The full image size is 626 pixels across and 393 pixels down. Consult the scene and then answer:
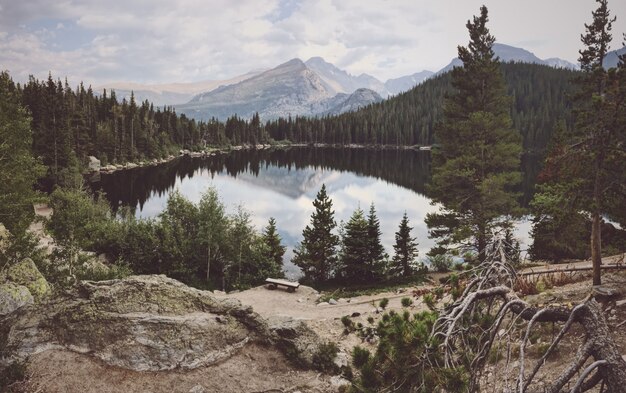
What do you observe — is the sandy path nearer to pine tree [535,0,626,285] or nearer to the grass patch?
the grass patch

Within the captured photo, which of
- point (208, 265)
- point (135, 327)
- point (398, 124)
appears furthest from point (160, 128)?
point (135, 327)

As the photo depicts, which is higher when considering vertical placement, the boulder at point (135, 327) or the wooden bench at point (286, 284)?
the boulder at point (135, 327)

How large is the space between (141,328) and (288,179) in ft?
270

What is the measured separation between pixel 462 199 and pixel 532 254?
10.9 metres

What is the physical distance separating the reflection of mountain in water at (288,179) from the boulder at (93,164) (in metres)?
29.7

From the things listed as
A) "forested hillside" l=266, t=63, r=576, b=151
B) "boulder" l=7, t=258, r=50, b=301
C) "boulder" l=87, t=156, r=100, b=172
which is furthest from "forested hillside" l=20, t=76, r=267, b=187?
"boulder" l=7, t=258, r=50, b=301

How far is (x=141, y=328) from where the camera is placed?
10555mm

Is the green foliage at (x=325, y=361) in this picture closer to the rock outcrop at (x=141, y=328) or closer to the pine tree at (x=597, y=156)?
the rock outcrop at (x=141, y=328)

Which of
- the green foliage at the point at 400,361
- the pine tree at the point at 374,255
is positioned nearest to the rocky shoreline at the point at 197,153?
the pine tree at the point at 374,255

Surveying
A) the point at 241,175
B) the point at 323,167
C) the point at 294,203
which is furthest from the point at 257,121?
Result: the point at 294,203

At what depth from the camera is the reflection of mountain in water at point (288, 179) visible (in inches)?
3164

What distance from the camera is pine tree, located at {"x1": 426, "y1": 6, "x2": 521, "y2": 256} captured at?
23688 mm

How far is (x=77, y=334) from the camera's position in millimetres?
10344

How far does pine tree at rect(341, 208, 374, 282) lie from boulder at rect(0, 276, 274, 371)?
18737 millimetres
